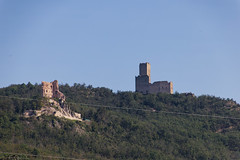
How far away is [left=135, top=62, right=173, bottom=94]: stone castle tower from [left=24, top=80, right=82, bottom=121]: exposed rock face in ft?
79.4

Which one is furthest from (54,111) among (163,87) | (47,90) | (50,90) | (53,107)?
(163,87)

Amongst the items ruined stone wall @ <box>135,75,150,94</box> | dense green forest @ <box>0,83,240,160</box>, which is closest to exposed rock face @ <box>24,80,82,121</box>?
dense green forest @ <box>0,83,240,160</box>

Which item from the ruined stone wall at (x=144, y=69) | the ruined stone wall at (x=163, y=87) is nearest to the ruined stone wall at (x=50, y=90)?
the ruined stone wall at (x=163, y=87)

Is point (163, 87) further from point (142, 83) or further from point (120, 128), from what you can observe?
point (120, 128)

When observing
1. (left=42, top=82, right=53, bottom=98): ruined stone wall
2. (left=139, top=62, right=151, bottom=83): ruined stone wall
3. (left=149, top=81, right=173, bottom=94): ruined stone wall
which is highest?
(left=139, top=62, right=151, bottom=83): ruined stone wall

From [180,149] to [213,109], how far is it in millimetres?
21412

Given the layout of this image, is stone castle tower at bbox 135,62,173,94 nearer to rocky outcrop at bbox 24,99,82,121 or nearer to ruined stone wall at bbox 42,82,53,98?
rocky outcrop at bbox 24,99,82,121

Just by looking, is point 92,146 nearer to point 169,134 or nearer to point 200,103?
point 169,134

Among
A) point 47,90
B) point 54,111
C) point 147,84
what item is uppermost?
point 147,84

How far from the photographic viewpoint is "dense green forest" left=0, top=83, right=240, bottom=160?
243 feet

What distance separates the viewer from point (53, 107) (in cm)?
8000

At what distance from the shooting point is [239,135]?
88812 millimetres

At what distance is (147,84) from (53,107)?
2966cm

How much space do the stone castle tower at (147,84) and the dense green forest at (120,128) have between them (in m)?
1.96
